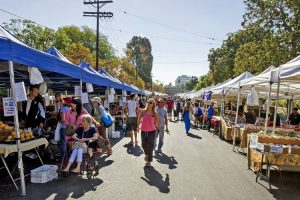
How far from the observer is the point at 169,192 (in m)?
6.52

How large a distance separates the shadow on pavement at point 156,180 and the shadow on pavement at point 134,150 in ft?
7.42

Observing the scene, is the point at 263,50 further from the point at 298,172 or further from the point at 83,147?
the point at 83,147

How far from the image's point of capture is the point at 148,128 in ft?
29.4

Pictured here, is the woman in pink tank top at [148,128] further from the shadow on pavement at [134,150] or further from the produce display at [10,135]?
the produce display at [10,135]

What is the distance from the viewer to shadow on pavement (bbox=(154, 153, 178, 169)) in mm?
9305

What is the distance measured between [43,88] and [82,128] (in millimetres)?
3463

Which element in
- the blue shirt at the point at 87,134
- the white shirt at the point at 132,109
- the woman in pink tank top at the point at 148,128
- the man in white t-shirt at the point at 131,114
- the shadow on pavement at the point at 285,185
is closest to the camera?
the shadow on pavement at the point at 285,185

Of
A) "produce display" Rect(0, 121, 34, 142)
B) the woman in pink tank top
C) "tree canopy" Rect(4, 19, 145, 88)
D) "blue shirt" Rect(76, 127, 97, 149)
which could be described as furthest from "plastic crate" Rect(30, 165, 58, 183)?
"tree canopy" Rect(4, 19, 145, 88)

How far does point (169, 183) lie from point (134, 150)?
4.43 m

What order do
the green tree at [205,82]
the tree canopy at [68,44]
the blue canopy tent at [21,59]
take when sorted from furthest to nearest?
→ 1. the green tree at [205,82]
2. the tree canopy at [68,44]
3. the blue canopy tent at [21,59]

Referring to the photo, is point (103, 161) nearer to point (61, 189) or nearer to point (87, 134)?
point (87, 134)

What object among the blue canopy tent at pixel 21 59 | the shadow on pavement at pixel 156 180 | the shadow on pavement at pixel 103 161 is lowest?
the shadow on pavement at pixel 103 161

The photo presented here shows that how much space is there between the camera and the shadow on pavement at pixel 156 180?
6.82 meters

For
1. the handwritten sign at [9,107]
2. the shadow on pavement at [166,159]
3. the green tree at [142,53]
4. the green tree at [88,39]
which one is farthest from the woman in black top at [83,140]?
the green tree at [142,53]
